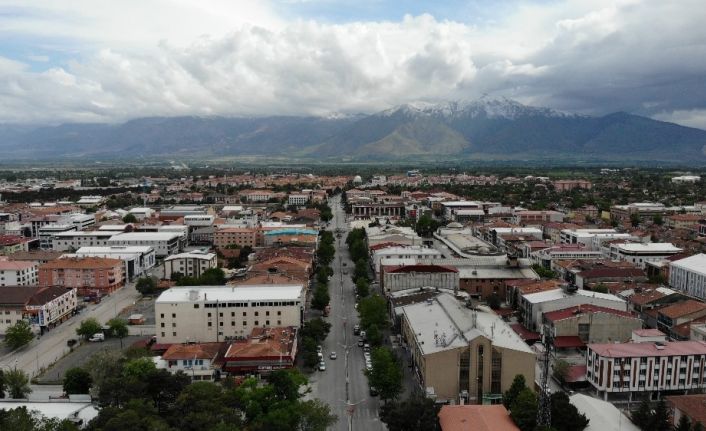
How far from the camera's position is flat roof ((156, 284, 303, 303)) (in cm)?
3212

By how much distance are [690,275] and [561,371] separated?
21576mm

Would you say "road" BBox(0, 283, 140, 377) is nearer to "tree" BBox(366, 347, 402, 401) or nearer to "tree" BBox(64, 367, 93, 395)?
"tree" BBox(64, 367, 93, 395)

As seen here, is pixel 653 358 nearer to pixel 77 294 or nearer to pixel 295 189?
pixel 77 294

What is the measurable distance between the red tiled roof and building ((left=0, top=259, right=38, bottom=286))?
1438 inches

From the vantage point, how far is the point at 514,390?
22.7m

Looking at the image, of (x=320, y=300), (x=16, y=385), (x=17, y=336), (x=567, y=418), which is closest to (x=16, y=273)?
(x=17, y=336)

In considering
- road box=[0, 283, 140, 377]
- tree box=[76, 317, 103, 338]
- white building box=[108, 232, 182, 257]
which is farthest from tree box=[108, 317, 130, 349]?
white building box=[108, 232, 182, 257]

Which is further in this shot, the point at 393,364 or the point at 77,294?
the point at 77,294

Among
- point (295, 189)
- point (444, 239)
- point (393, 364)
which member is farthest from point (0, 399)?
point (295, 189)

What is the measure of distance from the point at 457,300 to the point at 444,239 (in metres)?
28.0

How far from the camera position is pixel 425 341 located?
26.1 meters

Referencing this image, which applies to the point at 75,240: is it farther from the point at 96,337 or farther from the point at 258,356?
the point at 258,356

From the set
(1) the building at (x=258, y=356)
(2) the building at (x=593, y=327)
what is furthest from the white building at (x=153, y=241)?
(2) the building at (x=593, y=327)

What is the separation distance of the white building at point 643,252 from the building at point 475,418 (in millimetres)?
33290
